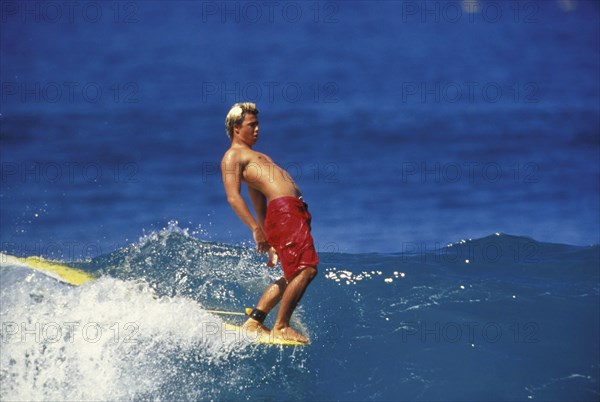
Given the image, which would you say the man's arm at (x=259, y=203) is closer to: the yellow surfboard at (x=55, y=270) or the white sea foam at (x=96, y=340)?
the white sea foam at (x=96, y=340)

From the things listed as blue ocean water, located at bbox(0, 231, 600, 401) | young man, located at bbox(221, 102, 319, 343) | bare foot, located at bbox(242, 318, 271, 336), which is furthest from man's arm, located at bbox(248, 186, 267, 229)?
blue ocean water, located at bbox(0, 231, 600, 401)

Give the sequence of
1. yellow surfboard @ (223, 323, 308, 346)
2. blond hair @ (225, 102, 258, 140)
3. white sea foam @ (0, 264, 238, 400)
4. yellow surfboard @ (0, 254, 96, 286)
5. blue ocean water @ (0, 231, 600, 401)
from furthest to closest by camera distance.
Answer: yellow surfboard @ (0, 254, 96, 286)
blond hair @ (225, 102, 258, 140)
yellow surfboard @ (223, 323, 308, 346)
blue ocean water @ (0, 231, 600, 401)
white sea foam @ (0, 264, 238, 400)

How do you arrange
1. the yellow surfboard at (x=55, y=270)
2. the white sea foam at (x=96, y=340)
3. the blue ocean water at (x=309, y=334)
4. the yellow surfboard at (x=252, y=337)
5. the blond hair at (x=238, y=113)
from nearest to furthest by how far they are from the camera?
the white sea foam at (x=96, y=340) < the blue ocean water at (x=309, y=334) < the yellow surfboard at (x=252, y=337) < the blond hair at (x=238, y=113) < the yellow surfboard at (x=55, y=270)

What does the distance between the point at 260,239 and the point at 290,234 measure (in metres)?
0.20

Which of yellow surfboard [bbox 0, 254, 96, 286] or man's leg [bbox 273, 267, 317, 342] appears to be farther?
yellow surfboard [bbox 0, 254, 96, 286]

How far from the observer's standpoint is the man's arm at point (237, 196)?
216 inches

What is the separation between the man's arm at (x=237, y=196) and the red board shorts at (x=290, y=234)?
7 centimetres

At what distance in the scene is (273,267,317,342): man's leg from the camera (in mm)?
5453

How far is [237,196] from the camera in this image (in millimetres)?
5500

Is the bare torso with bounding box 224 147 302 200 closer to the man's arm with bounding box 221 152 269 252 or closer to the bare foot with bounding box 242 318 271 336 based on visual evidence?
the man's arm with bounding box 221 152 269 252

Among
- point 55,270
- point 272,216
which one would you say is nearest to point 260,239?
point 272,216

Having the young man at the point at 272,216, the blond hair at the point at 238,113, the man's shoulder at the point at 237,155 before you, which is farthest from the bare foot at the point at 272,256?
the blond hair at the point at 238,113

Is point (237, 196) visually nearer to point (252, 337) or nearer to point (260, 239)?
point (260, 239)

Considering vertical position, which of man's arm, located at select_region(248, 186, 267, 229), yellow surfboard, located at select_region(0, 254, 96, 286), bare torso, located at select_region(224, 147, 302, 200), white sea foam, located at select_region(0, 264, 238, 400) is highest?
bare torso, located at select_region(224, 147, 302, 200)
